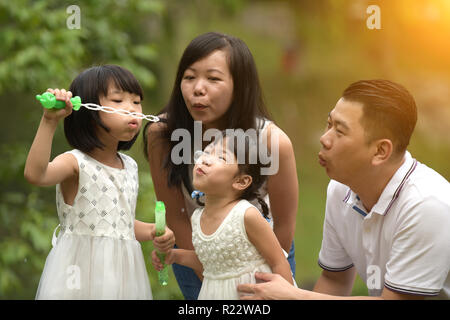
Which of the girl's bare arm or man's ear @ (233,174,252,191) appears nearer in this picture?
the girl's bare arm

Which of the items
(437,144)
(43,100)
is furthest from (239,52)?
(437,144)

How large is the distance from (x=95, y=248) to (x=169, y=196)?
0.50 m

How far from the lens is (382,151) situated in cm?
176

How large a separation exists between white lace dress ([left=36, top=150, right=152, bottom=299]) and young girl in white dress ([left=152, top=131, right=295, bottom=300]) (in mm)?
209

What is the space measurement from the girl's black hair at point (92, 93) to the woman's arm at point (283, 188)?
0.50 metres

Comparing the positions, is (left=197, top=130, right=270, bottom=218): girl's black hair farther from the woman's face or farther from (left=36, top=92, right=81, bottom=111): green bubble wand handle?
(left=36, top=92, right=81, bottom=111): green bubble wand handle

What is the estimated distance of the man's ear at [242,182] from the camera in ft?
5.74

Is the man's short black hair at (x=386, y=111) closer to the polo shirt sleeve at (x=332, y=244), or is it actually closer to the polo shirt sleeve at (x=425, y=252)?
Answer: the polo shirt sleeve at (x=425, y=252)

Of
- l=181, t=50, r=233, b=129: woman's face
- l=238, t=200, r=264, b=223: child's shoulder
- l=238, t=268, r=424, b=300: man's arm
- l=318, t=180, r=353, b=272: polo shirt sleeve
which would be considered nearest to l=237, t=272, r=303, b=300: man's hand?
l=238, t=268, r=424, b=300: man's arm

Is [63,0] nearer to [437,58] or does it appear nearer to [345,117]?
[345,117]

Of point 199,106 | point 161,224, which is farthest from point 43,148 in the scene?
point 199,106

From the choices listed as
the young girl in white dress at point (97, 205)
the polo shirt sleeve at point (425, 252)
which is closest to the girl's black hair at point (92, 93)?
the young girl in white dress at point (97, 205)

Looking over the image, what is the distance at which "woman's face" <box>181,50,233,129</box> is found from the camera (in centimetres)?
187

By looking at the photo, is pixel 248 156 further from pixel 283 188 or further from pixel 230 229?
pixel 283 188
